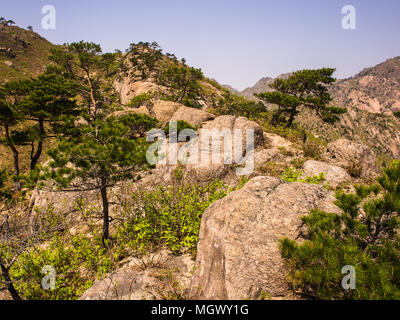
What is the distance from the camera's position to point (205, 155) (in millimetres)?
10711

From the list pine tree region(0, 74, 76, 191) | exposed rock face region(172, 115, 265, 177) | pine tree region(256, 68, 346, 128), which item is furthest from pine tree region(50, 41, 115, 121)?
pine tree region(256, 68, 346, 128)

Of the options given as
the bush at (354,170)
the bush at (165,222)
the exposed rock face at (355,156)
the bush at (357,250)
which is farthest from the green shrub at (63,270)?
the exposed rock face at (355,156)

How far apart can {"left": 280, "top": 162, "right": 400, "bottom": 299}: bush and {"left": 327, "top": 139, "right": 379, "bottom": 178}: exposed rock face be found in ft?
24.0

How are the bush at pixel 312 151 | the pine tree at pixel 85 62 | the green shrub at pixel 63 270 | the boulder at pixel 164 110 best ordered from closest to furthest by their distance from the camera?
the green shrub at pixel 63 270, the bush at pixel 312 151, the boulder at pixel 164 110, the pine tree at pixel 85 62

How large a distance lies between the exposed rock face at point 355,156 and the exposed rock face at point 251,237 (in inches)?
225

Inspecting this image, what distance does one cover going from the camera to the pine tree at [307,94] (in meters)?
18.2

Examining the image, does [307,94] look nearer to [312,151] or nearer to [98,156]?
[312,151]

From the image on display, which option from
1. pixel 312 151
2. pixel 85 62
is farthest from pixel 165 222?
pixel 85 62

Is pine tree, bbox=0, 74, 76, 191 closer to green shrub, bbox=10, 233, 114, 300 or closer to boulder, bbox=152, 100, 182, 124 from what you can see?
boulder, bbox=152, 100, 182, 124

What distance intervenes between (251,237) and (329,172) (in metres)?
6.25

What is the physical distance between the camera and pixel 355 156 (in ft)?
33.0

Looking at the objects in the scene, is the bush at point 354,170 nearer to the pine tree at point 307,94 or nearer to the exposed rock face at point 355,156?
the exposed rock face at point 355,156

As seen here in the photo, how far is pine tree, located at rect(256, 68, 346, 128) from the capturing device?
59.8ft
